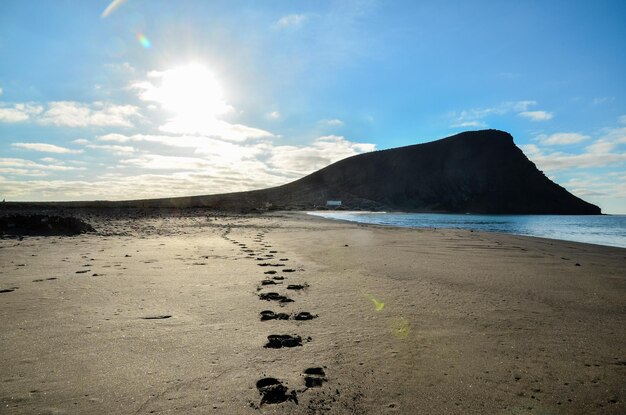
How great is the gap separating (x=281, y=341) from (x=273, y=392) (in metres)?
0.78

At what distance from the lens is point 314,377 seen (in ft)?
7.64

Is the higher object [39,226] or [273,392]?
Result: [39,226]

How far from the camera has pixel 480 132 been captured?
126 m

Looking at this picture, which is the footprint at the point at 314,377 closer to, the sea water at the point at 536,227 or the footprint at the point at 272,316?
the footprint at the point at 272,316

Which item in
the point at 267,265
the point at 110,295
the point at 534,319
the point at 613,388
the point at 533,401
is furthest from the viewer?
the point at 267,265

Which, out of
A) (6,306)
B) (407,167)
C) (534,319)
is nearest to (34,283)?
(6,306)

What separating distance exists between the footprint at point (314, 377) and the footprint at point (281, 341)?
454 millimetres

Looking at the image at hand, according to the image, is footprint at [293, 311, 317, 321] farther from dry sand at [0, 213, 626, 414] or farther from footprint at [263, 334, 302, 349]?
footprint at [263, 334, 302, 349]

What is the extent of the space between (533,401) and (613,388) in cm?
65

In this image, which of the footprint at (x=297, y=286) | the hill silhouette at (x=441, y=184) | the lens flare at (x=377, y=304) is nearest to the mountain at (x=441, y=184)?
the hill silhouette at (x=441, y=184)

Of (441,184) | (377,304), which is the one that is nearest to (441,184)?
(441,184)

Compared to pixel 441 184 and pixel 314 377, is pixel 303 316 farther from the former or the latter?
pixel 441 184

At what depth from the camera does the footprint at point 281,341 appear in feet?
9.30

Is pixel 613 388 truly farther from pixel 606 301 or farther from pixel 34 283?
pixel 34 283
